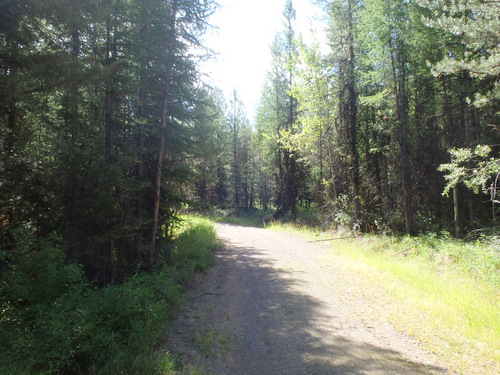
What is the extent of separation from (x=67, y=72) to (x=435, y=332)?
8.36 meters

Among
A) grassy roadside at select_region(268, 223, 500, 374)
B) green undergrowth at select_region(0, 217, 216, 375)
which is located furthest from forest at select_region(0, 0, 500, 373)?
grassy roadside at select_region(268, 223, 500, 374)

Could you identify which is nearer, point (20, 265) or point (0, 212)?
point (20, 265)

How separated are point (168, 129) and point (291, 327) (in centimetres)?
800

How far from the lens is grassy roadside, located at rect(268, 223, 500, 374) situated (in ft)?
13.9

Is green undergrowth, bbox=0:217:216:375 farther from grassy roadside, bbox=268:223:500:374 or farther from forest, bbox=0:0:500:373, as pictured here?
grassy roadside, bbox=268:223:500:374

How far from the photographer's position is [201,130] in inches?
452

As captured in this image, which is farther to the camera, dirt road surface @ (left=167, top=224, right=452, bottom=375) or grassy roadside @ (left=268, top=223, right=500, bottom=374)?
grassy roadside @ (left=268, top=223, right=500, bottom=374)

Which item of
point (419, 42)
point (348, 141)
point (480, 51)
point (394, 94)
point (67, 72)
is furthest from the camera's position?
point (348, 141)

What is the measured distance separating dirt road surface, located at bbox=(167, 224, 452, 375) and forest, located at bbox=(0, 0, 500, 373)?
1.92 metres

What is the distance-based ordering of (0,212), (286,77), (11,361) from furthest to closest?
(286,77) < (0,212) < (11,361)

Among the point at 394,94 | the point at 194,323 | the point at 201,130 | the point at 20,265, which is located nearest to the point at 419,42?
the point at 394,94

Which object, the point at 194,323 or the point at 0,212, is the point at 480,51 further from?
the point at 0,212

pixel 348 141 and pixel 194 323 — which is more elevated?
pixel 348 141

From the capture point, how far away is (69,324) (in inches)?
155
